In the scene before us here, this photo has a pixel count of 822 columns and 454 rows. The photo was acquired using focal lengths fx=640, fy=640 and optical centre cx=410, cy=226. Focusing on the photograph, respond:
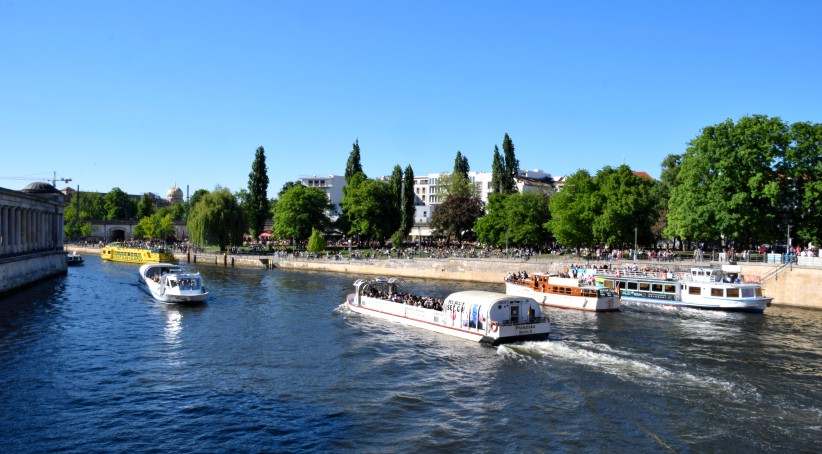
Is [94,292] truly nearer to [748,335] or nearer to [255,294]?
[255,294]

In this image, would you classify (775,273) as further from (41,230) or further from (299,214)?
(41,230)

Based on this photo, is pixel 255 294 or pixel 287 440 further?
pixel 255 294

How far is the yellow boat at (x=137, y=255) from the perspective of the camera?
107 metres

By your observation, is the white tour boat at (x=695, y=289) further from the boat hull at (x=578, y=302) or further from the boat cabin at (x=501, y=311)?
the boat cabin at (x=501, y=311)

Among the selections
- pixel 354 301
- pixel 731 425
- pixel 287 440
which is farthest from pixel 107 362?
pixel 731 425

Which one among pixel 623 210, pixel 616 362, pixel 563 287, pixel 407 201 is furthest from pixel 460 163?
pixel 616 362

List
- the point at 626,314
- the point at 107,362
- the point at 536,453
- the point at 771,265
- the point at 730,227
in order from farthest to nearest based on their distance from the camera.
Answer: the point at 730,227
the point at 771,265
the point at 626,314
the point at 107,362
the point at 536,453

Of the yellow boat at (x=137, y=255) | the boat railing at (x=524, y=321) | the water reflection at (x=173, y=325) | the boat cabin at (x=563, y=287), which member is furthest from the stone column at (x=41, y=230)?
the boat railing at (x=524, y=321)

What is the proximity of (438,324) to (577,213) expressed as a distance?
46343mm

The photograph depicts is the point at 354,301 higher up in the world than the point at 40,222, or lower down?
lower down

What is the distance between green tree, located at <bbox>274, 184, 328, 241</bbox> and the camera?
119250mm

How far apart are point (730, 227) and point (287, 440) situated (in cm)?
5532

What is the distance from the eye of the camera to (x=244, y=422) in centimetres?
2406

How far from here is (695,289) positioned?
178 ft
